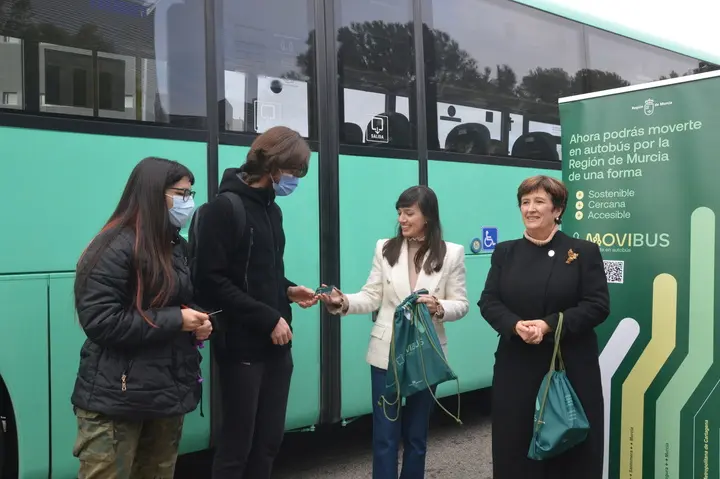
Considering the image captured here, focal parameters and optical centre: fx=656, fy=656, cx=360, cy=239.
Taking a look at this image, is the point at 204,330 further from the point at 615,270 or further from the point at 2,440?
the point at 615,270

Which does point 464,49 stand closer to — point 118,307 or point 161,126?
point 161,126

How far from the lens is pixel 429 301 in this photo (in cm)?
323

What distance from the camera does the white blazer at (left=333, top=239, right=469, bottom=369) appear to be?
3.39 metres

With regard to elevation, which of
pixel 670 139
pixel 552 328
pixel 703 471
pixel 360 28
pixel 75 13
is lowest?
pixel 703 471

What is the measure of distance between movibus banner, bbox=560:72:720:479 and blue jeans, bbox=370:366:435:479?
105cm

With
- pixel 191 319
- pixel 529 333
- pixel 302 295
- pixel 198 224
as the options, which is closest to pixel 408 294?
pixel 302 295

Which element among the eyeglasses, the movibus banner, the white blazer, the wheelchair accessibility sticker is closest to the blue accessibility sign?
the wheelchair accessibility sticker

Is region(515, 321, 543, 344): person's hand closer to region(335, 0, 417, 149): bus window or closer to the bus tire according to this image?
region(335, 0, 417, 149): bus window

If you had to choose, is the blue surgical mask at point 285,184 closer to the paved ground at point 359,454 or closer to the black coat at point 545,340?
the black coat at point 545,340

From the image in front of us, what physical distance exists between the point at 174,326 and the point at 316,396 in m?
1.88

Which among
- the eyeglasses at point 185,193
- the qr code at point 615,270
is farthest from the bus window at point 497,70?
the eyeglasses at point 185,193

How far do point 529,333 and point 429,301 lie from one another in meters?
0.54

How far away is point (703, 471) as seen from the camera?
3.25m

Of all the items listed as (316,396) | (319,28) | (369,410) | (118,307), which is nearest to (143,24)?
(319,28)
